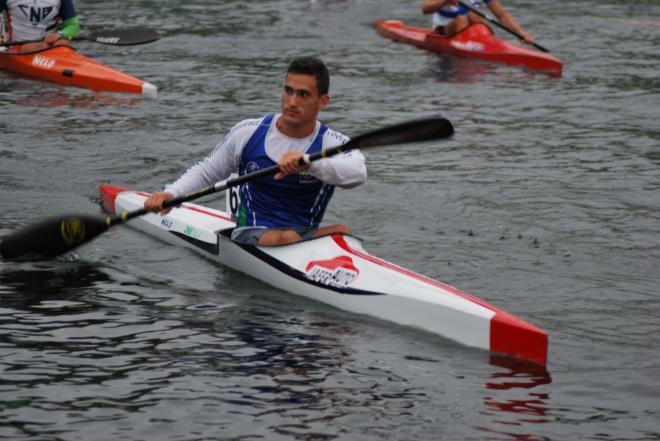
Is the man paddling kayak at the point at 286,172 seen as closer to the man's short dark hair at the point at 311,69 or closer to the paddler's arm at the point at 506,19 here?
the man's short dark hair at the point at 311,69

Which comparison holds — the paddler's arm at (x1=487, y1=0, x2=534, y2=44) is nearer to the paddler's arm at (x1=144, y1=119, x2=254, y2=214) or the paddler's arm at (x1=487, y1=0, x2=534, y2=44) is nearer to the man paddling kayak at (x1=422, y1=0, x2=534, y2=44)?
the man paddling kayak at (x1=422, y1=0, x2=534, y2=44)

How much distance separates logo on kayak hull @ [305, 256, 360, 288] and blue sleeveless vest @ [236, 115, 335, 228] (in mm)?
414

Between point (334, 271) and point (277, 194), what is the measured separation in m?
0.68

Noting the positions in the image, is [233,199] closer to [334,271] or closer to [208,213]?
[208,213]

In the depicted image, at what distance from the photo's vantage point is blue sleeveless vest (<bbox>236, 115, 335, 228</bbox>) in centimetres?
750

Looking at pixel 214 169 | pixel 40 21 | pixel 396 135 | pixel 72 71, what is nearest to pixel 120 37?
pixel 72 71

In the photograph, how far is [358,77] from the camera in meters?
16.0

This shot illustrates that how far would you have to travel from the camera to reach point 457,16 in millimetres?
17078

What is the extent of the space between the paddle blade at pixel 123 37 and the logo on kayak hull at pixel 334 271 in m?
7.51

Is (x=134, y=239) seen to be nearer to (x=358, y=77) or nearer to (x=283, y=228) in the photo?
(x=283, y=228)

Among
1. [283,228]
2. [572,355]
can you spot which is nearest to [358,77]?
[283,228]

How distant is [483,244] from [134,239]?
2.56 metres

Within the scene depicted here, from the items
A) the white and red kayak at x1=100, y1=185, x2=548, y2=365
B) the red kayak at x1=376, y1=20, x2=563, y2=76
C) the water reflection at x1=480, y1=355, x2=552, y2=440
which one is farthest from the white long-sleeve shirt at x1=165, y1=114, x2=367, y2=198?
the red kayak at x1=376, y1=20, x2=563, y2=76

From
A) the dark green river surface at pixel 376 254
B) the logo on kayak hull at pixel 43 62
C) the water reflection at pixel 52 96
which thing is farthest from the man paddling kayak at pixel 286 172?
the logo on kayak hull at pixel 43 62
